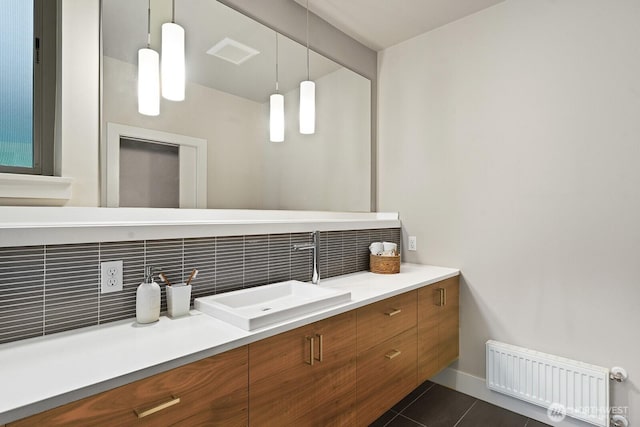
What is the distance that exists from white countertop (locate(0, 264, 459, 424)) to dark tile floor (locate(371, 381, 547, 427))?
3.49ft

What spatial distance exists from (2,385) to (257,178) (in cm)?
131

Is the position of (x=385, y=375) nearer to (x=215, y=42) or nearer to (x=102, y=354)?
(x=102, y=354)

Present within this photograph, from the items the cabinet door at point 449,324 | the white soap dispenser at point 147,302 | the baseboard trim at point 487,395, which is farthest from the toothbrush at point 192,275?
the baseboard trim at point 487,395

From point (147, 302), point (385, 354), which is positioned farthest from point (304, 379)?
point (147, 302)

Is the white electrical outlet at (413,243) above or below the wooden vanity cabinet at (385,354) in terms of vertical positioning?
above

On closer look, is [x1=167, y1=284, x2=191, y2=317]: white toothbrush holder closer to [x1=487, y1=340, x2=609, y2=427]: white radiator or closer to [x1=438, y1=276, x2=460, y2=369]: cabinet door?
[x1=438, y1=276, x2=460, y2=369]: cabinet door

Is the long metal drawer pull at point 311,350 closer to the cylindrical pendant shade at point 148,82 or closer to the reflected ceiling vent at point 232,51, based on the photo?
the cylindrical pendant shade at point 148,82

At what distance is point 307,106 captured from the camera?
2170 millimetres

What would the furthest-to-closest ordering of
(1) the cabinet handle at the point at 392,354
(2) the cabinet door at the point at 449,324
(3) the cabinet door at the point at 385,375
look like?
(2) the cabinet door at the point at 449,324 < (1) the cabinet handle at the point at 392,354 < (3) the cabinet door at the point at 385,375

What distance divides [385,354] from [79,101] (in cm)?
171

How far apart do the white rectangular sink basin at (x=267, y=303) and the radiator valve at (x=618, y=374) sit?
1448 millimetres

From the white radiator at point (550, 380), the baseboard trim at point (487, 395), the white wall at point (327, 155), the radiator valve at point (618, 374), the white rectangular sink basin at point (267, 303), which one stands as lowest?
the baseboard trim at point (487, 395)

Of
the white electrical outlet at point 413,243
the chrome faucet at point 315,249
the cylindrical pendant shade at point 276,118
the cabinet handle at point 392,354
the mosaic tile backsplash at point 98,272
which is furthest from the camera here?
the white electrical outlet at point 413,243

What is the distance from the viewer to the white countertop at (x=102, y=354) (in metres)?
0.77
